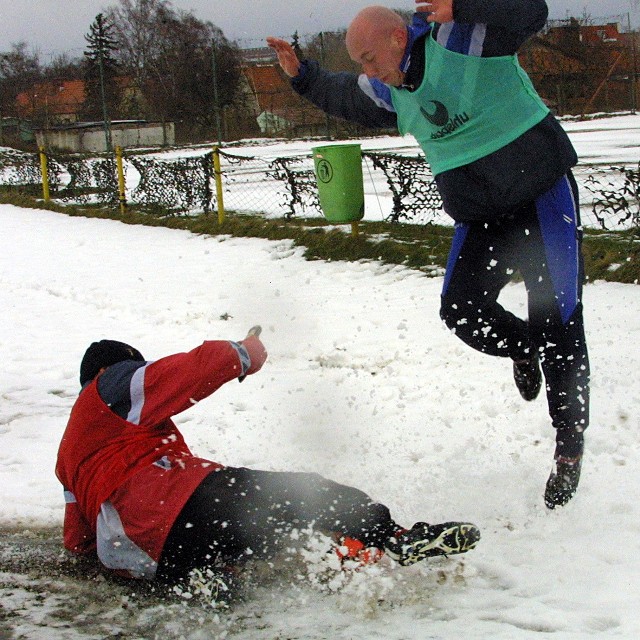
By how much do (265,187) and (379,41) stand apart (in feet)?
41.7

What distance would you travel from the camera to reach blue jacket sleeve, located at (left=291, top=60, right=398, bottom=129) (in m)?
3.24

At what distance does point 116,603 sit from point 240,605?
1.32ft

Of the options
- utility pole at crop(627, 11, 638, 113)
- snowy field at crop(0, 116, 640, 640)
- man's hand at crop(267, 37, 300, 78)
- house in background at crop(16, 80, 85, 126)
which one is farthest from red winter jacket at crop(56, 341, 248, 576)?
house in background at crop(16, 80, 85, 126)

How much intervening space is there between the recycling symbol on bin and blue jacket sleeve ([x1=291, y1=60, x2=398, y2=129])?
5.40 meters

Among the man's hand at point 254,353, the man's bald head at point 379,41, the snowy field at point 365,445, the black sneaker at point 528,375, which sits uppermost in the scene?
the man's bald head at point 379,41

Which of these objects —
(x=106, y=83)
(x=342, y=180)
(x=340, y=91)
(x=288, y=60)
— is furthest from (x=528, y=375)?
(x=106, y=83)

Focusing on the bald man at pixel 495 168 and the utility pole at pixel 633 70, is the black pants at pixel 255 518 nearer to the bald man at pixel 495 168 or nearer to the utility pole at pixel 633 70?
the bald man at pixel 495 168

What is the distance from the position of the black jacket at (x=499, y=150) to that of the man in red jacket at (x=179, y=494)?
937mm

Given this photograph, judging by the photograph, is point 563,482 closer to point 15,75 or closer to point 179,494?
point 179,494

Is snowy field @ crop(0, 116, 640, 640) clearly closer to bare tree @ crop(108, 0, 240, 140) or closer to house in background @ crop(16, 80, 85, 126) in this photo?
bare tree @ crop(108, 0, 240, 140)

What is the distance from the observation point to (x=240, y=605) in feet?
8.49

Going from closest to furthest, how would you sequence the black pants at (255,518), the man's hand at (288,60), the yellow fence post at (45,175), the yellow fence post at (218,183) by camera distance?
the black pants at (255,518), the man's hand at (288,60), the yellow fence post at (218,183), the yellow fence post at (45,175)

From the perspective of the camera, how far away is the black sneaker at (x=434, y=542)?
98.2 inches

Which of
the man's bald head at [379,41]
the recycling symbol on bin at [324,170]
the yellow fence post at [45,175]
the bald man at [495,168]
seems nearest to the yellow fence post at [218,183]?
the recycling symbol on bin at [324,170]
